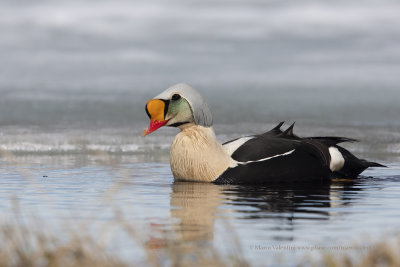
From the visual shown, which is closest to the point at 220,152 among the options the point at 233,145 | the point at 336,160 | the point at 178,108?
the point at 233,145

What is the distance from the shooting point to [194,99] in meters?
12.2

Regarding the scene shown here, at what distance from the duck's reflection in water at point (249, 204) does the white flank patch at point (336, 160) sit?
27.1 inches

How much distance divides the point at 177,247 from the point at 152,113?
608 centimetres

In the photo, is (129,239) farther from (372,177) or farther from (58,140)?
(58,140)

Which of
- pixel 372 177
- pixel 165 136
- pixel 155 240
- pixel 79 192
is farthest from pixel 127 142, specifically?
pixel 155 240

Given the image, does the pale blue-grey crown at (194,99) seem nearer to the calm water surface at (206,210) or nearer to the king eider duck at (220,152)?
the king eider duck at (220,152)

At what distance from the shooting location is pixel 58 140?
23.0m

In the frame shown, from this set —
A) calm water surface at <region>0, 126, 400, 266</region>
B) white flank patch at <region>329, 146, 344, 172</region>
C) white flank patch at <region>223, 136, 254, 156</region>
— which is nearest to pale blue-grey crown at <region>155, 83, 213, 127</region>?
white flank patch at <region>223, 136, 254, 156</region>

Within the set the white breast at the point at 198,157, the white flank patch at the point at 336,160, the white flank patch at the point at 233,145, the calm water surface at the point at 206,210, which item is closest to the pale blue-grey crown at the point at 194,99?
the white breast at the point at 198,157

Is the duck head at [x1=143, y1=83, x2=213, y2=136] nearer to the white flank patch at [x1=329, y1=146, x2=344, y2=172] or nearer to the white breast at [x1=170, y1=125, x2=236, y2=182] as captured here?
the white breast at [x1=170, y1=125, x2=236, y2=182]

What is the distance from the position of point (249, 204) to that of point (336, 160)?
415cm

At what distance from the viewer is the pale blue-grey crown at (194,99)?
12.1 meters

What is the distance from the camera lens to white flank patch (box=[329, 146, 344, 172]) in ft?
42.1

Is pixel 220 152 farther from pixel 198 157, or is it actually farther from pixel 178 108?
pixel 178 108
